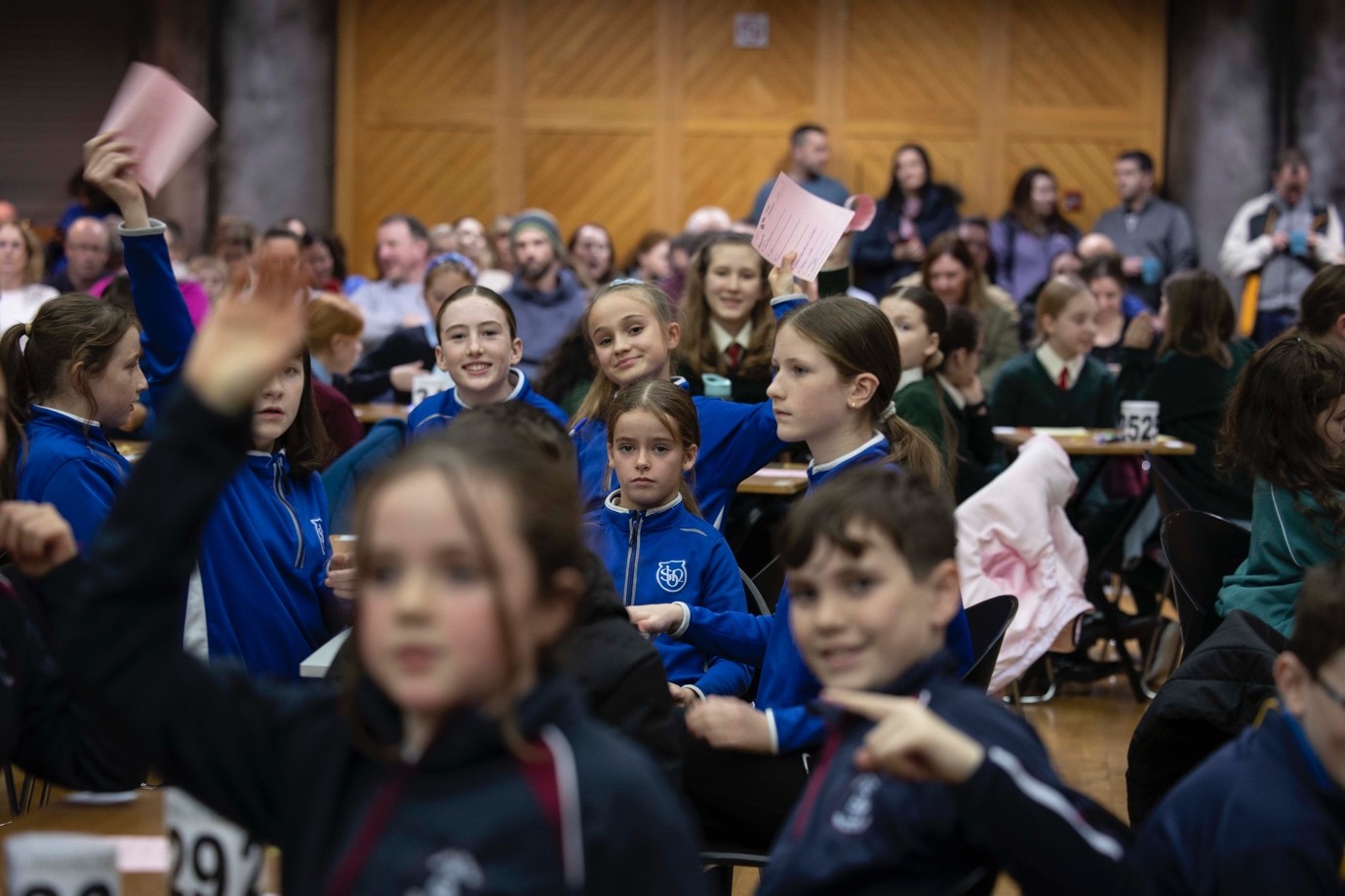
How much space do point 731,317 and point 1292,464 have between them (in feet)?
7.33

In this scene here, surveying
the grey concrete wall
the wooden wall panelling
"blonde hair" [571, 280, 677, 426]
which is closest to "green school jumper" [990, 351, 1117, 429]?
"blonde hair" [571, 280, 677, 426]

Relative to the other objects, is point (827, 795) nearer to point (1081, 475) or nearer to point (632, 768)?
point (632, 768)

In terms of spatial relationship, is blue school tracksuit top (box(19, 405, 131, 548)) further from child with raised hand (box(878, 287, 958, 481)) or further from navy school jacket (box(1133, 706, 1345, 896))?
child with raised hand (box(878, 287, 958, 481))

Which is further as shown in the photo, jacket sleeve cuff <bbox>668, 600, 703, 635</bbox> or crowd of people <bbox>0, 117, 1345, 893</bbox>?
jacket sleeve cuff <bbox>668, 600, 703, 635</bbox>

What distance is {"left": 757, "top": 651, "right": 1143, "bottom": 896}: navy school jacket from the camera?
5.26 feet

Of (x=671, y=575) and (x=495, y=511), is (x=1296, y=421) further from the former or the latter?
(x=495, y=511)

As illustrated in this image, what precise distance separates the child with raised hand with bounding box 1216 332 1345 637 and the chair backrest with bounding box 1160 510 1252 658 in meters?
0.17

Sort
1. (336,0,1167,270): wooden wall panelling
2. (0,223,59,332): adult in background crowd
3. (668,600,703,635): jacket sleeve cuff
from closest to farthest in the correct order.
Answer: (668,600,703,635): jacket sleeve cuff < (0,223,59,332): adult in background crowd < (336,0,1167,270): wooden wall panelling

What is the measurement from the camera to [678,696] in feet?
8.95

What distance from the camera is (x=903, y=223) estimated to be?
33.0 ft

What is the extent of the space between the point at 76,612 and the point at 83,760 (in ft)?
2.37

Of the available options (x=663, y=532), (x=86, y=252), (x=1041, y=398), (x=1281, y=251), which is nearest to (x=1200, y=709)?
(x=663, y=532)

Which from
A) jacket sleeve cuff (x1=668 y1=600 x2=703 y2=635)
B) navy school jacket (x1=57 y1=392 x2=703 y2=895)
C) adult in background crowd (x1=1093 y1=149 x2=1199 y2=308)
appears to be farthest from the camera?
adult in background crowd (x1=1093 y1=149 x2=1199 y2=308)

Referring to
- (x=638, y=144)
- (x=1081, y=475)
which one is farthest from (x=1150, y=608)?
(x=638, y=144)
